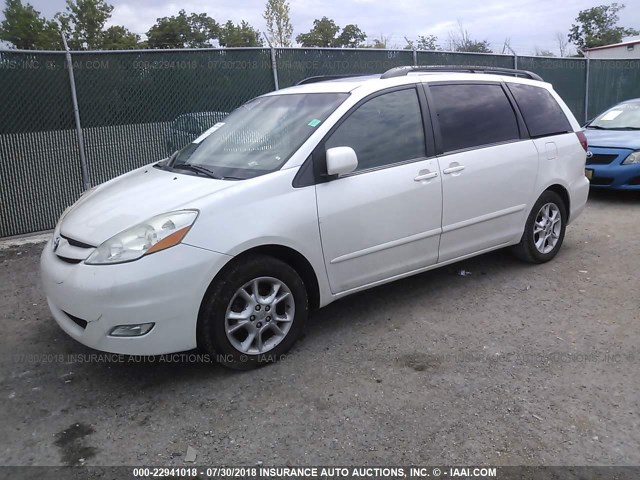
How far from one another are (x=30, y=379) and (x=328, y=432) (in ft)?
6.56

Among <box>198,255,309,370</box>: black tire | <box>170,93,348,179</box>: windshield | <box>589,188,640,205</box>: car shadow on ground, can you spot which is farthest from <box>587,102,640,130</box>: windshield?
<box>198,255,309,370</box>: black tire

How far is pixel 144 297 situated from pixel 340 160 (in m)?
1.49

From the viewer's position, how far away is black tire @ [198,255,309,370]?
3.32 metres

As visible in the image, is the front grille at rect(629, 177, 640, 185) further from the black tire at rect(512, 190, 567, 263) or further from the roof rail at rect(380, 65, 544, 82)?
the roof rail at rect(380, 65, 544, 82)

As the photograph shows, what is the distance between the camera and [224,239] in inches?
130

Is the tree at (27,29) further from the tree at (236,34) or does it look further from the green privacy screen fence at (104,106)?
the green privacy screen fence at (104,106)

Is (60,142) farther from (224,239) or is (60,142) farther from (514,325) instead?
(514,325)

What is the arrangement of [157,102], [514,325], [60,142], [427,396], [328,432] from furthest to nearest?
[157,102], [60,142], [514,325], [427,396], [328,432]

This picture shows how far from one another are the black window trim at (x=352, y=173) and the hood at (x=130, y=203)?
49 cm

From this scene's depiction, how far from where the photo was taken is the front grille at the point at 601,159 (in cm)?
816

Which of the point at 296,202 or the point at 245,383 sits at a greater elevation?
the point at 296,202

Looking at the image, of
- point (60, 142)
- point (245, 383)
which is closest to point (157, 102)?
point (60, 142)

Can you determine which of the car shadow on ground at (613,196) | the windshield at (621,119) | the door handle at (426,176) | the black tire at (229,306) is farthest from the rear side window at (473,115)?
the windshield at (621,119)

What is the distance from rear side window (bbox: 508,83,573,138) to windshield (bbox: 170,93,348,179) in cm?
200
